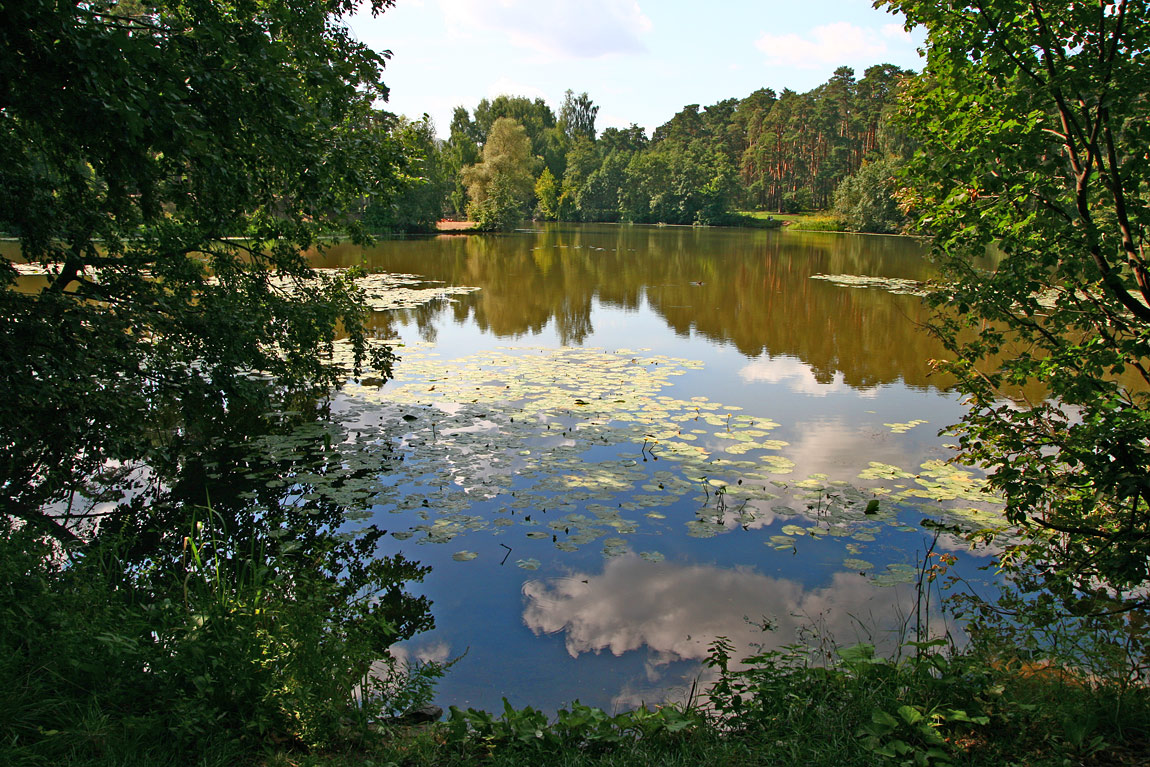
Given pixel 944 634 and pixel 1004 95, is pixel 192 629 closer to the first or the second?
pixel 944 634

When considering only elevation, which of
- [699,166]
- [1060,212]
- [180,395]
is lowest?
[180,395]

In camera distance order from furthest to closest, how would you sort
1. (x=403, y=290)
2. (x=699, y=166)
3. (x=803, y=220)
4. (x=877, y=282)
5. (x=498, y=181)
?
(x=699, y=166) → (x=803, y=220) → (x=498, y=181) → (x=877, y=282) → (x=403, y=290)

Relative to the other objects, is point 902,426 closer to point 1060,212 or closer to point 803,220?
point 1060,212

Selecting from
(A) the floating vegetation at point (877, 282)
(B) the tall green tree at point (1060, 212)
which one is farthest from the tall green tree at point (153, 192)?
(A) the floating vegetation at point (877, 282)

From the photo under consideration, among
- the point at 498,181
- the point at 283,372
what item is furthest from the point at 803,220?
the point at 283,372

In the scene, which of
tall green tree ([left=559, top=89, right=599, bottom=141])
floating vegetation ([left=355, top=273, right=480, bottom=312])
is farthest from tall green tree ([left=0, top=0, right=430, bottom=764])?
tall green tree ([left=559, top=89, right=599, bottom=141])

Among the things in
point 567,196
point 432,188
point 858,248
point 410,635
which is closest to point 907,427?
point 410,635

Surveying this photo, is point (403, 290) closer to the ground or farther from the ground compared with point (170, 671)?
farther from the ground

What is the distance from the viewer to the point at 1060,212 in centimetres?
379

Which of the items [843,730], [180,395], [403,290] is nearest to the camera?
[843,730]

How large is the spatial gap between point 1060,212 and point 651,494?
390cm

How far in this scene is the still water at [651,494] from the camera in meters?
4.52

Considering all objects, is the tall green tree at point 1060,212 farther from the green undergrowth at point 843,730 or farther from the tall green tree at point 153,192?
the tall green tree at point 153,192

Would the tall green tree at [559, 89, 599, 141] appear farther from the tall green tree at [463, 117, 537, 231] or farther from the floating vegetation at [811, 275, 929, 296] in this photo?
the floating vegetation at [811, 275, 929, 296]
